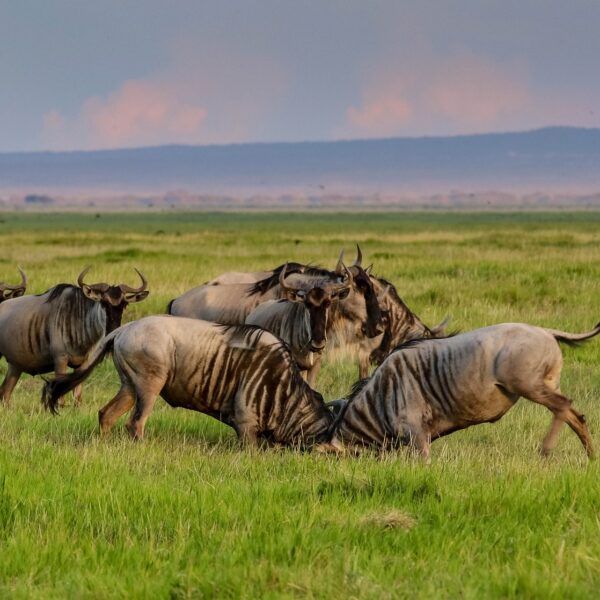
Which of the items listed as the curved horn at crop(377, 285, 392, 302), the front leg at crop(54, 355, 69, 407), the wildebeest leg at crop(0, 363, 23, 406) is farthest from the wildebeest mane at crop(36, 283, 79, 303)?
the curved horn at crop(377, 285, 392, 302)

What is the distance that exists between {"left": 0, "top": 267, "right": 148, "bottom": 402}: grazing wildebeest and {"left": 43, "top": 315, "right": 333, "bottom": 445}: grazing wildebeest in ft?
9.47

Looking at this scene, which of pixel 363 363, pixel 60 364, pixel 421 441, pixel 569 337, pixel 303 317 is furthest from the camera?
pixel 363 363

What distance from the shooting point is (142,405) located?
8.85m

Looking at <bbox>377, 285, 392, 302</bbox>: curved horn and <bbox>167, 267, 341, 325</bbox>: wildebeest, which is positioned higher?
<bbox>377, 285, 392, 302</bbox>: curved horn

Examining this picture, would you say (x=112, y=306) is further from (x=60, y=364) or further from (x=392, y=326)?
(x=392, y=326)

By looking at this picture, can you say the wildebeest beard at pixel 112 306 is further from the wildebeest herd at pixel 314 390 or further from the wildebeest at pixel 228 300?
the wildebeest herd at pixel 314 390

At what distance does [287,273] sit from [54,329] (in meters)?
2.50

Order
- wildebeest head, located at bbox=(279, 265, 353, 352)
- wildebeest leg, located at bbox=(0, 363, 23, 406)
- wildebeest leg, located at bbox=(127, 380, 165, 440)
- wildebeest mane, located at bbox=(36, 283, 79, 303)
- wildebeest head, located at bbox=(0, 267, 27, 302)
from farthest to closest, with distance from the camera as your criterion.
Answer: wildebeest head, located at bbox=(0, 267, 27, 302) → wildebeest mane, located at bbox=(36, 283, 79, 303) → wildebeest leg, located at bbox=(0, 363, 23, 406) → wildebeest head, located at bbox=(279, 265, 353, 352) → wildebeest leg, located at bbox=(127, 380, 165, 440)

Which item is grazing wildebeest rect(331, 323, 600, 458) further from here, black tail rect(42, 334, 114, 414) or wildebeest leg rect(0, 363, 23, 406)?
wildebeest leg rect(0, 363, 23, 406)

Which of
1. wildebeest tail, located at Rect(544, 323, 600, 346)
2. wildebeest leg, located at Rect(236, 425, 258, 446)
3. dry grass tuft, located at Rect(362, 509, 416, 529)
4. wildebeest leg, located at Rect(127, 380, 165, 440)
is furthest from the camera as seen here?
wildebeest leg, located at Rect(127, 380, 165, 440)

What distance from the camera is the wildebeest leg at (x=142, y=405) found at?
8.80 metres

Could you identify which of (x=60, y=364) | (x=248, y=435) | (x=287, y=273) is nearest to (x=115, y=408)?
(x=248, y=435)

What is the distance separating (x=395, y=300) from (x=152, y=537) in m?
7.72

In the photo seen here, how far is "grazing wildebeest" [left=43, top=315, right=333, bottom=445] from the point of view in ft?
28.7
